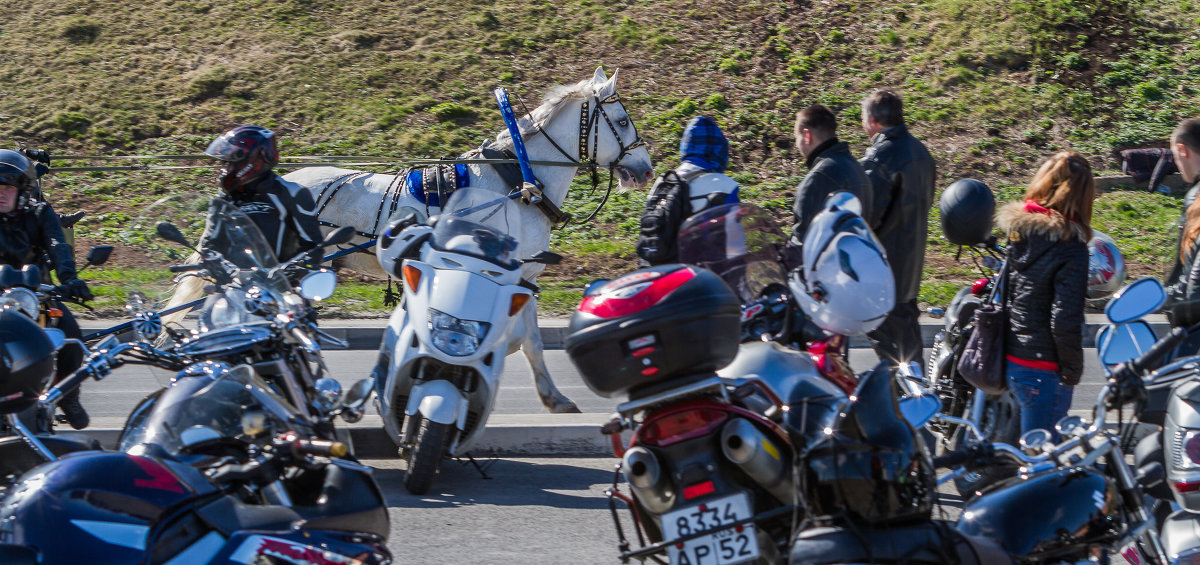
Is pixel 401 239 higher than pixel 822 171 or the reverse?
the reverse

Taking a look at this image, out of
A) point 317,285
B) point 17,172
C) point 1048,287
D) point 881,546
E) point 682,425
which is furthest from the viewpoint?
point 17,172

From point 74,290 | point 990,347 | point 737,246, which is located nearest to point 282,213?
point 74,290

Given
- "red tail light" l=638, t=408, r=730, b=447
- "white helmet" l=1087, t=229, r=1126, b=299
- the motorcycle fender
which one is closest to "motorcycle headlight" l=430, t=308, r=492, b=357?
the motorcycle fender

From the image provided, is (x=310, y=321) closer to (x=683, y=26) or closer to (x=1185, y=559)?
(x=1185, y=559)

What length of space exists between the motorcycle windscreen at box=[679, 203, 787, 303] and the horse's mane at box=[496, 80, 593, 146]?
511cm

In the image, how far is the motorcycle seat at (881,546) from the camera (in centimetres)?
283

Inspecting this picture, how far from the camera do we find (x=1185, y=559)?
3865 millimetres

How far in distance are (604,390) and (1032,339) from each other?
253cm

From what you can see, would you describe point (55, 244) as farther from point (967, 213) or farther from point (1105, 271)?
point (1105, 271)

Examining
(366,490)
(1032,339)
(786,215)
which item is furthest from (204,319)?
(786,215)

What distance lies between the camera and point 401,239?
235 inches

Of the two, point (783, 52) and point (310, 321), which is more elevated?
point (310, 321)

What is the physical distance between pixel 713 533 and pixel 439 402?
2.53m

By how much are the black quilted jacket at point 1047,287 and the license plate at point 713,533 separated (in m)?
2.39
